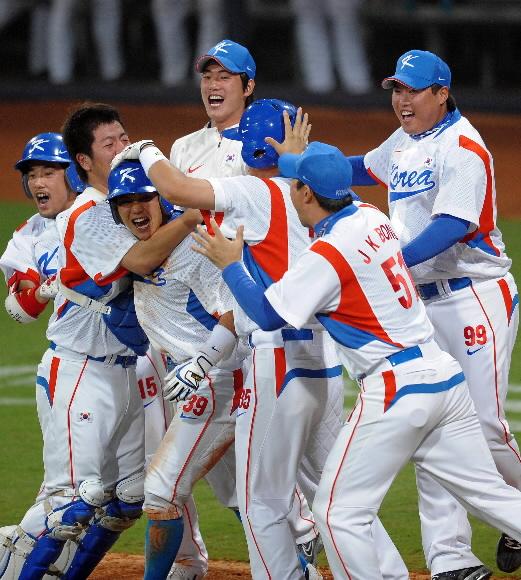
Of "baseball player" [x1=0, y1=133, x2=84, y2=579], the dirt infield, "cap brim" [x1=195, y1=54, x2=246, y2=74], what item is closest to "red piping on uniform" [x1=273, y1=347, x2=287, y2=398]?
"baseball player" [x1=0, y1=133, x2=84, y2=579]

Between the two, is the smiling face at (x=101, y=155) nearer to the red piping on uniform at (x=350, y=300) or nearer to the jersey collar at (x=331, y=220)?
the jersey collar at (x=331, y=220)

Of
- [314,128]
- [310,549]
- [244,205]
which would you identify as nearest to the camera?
[244,205]

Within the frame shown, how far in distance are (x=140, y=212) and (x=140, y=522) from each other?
2.14 m

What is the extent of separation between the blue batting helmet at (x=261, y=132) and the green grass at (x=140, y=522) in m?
2.01

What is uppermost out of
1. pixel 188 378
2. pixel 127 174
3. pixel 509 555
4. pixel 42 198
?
pixel 127 174

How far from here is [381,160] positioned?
6320 millimetres

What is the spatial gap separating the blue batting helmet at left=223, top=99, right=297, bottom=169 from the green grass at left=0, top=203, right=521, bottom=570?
2009 mm

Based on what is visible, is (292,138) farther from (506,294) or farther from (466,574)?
(466,574)

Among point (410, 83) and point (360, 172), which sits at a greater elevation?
point (410, 83)

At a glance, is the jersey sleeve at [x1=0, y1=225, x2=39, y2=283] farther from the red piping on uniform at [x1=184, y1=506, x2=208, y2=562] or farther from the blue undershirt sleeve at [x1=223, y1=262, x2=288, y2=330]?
the blue undershirt sleeve at [x1=223, y1=262, x2=288, y2=330]

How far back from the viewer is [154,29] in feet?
64.3

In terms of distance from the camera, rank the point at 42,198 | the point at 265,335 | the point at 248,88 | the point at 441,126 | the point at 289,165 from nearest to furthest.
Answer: the point at 289,165, the point at 265,335, the point at 441,126, the point at 42,198, the point at 248,88

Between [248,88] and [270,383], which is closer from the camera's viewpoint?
[270,383]

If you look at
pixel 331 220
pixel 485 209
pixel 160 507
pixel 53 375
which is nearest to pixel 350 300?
pixel 331 220
